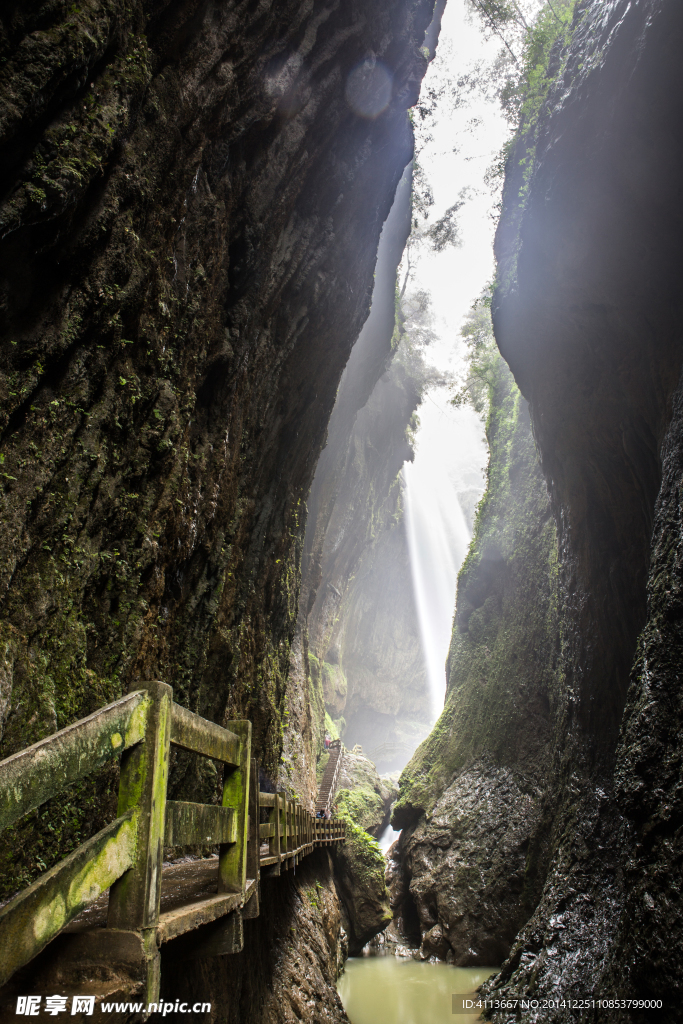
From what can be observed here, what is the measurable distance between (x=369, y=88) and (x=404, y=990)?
15416 mm

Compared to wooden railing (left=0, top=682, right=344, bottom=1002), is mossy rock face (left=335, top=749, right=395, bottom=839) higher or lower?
lower

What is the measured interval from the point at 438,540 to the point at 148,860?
184 ft

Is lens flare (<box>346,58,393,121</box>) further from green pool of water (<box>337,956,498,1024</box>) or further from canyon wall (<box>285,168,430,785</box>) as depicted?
green pool of water (<box>337,956,498,1024</box>)

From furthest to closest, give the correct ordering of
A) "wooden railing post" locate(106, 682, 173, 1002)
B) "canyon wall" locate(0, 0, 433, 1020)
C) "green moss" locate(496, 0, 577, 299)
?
"green moss" locate(496, 0, 577, 299)
"canyon wall" locate(0, 0, 433, 1020)
"wooden railing post" locate(106, 682, 173, 1002)

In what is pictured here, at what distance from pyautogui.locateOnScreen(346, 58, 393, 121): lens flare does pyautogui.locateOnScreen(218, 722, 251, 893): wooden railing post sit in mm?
9720

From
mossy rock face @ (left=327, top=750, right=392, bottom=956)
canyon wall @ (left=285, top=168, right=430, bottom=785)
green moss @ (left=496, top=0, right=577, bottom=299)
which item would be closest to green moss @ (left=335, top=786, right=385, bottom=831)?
canyon wall @ (left=285, top=168, right=430, bottom=785)

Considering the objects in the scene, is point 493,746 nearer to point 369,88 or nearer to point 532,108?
point 532,108

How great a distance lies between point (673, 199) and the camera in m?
7.19

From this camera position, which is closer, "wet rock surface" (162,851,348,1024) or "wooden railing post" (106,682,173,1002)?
"wooden railing post" (106,682,173,1002)

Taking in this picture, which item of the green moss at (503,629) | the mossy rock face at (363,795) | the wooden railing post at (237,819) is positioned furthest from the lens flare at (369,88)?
the mossy rock face at (363,795)

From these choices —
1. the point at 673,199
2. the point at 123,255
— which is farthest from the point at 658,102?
the point at 123,255

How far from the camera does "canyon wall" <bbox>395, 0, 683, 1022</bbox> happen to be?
5.11m

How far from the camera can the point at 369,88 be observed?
945 cm

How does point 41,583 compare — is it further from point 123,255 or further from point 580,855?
point 580,855
